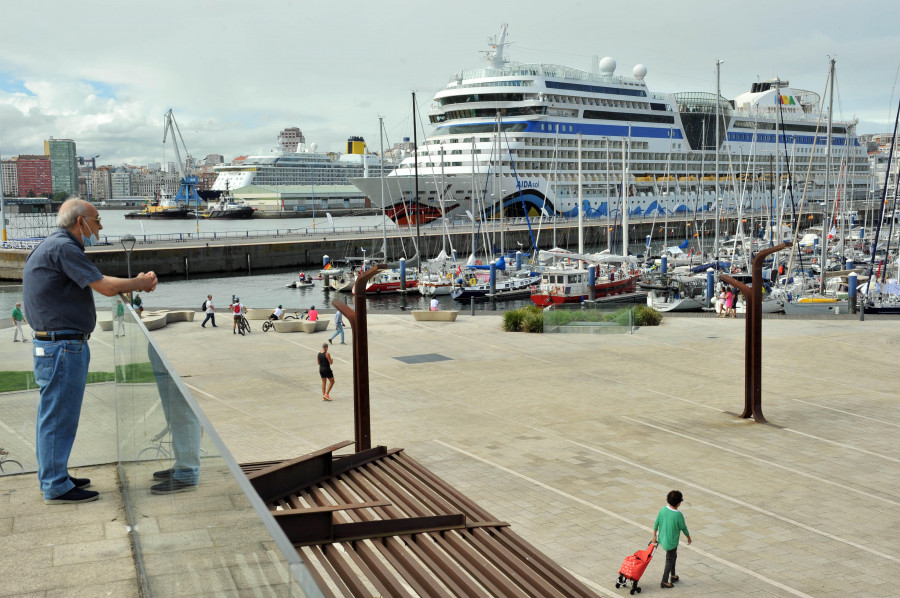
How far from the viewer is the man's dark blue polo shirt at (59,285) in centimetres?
453

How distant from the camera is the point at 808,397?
16469 mm

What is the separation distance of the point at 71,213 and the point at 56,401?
3.40 feet

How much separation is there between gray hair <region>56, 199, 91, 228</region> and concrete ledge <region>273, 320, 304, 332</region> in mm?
21090

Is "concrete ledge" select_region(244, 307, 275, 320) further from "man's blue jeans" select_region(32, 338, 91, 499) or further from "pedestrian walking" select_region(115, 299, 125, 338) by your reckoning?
"man's blue jeans" select_region(32, 338, 91, 499)

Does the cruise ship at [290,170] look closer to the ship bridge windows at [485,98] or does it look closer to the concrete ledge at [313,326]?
the ship bridge windows at [485,98]

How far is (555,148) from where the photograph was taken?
2776 inches

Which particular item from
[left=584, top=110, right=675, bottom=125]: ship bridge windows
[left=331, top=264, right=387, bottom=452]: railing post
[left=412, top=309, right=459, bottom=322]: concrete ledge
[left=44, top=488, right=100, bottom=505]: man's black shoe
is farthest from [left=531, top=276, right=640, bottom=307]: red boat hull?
[left=584, top=110, right=675, bottom=125]: ship bridge windows

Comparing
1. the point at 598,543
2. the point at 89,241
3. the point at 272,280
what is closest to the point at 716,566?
the point at 598,543

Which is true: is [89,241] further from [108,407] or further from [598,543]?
[598,543]

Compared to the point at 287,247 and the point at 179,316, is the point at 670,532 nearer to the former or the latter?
the point at 179,316

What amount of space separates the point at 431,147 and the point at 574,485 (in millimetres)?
68285

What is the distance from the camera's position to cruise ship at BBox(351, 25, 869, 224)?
7438 cm

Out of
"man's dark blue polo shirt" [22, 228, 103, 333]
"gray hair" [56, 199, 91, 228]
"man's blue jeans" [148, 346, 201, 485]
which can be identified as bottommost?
"man's blue jeans" [148, 346, 201, 485]

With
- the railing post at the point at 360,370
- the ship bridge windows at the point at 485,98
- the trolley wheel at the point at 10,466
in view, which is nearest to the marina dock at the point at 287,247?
the ship bridge windows at the point at 485,98
